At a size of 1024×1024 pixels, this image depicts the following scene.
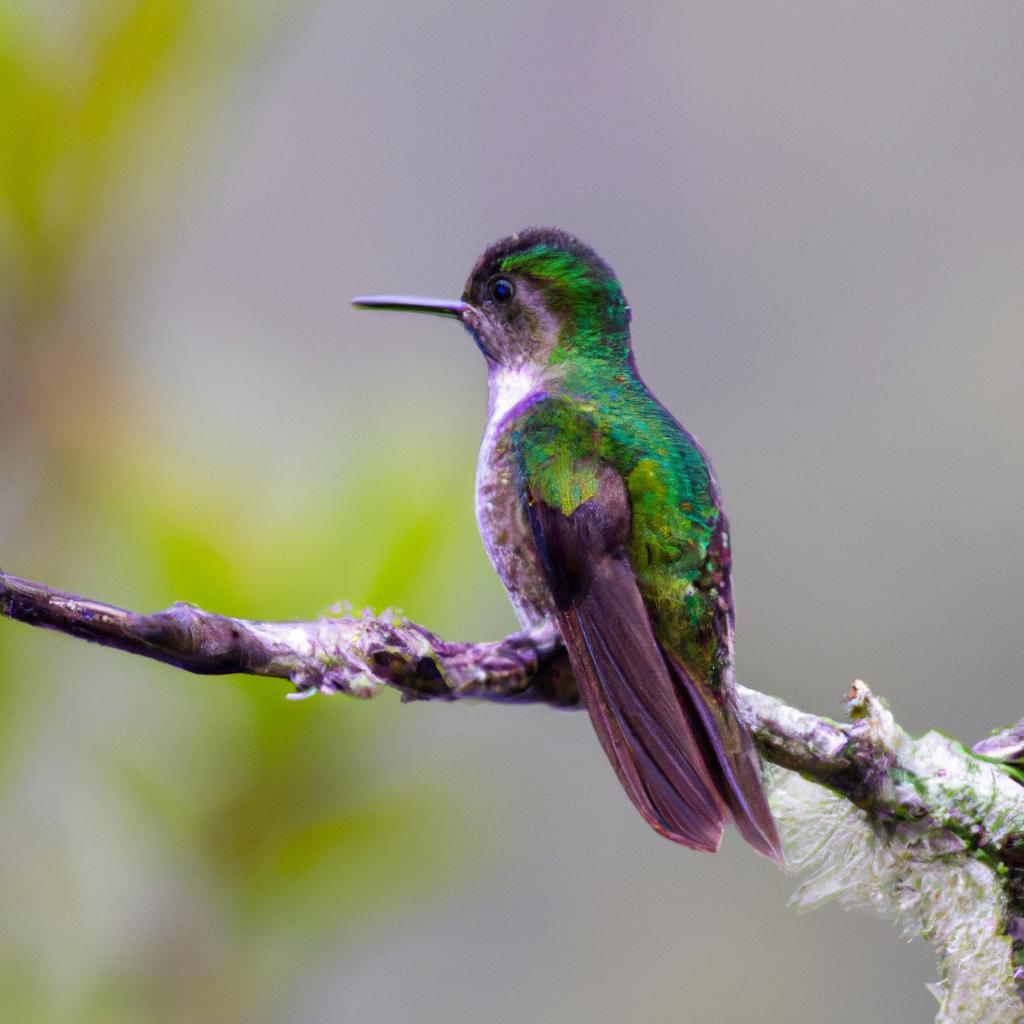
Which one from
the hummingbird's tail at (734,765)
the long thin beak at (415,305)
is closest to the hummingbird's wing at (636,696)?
the hummingbird's tail at (734,765)

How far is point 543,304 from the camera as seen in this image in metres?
1.58

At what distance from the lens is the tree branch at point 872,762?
0.96 metres

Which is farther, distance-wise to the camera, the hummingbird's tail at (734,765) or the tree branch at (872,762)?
the hummingbird's tail at (734,765)

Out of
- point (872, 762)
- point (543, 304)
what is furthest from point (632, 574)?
point (543, 304)

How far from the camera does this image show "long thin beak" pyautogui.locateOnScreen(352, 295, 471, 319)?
4.77 feet

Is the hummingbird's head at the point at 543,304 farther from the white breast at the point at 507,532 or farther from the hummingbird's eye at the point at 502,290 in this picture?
the white breast at the point at 507,532

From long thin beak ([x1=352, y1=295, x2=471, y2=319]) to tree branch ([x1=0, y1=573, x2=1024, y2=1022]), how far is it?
0.44m

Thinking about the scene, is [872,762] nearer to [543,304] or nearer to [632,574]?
[632,574]

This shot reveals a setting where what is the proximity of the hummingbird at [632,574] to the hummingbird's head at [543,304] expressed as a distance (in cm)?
4

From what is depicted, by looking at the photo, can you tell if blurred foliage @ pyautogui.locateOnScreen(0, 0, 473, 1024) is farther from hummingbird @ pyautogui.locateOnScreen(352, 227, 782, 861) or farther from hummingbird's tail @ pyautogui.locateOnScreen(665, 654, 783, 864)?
hummingbird's tail @ pyautogui.locateOnScreen(665, 654, 783, 864)

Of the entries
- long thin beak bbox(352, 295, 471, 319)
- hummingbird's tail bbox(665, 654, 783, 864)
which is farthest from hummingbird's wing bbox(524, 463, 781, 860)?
long thin beak bbox(352, 295, 471, 319)

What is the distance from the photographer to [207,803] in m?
1.18

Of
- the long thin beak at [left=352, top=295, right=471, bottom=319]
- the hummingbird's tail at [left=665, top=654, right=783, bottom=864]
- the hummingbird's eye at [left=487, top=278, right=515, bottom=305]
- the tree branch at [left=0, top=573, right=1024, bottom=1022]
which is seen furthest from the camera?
the hummingbird's eye at [left=487, top=278, right=515, bottom=305]

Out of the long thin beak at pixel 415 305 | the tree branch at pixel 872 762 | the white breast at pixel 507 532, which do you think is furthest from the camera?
the long thin beak at pixel 415 305
